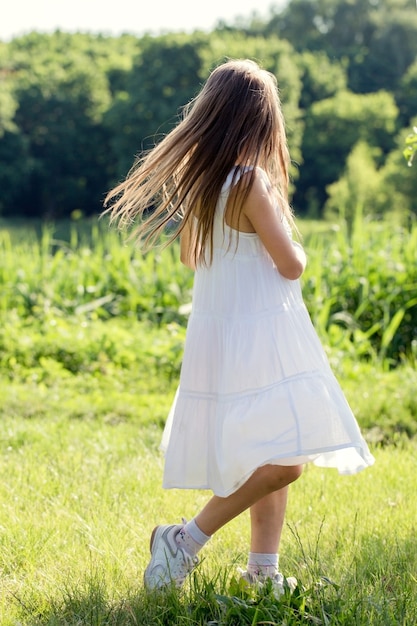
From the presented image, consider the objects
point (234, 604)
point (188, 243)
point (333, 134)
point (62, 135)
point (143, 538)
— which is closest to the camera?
point (234, 604)

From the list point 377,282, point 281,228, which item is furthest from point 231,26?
point 281,228

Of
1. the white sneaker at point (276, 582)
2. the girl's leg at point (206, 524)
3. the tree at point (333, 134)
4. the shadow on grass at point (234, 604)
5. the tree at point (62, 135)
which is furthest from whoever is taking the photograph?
the tree at point (333, 134)

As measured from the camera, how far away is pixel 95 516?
306cm

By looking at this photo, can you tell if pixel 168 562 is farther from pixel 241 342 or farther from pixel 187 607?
pixel 241 342

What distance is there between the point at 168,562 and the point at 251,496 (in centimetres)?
31

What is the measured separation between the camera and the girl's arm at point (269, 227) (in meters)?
2.41

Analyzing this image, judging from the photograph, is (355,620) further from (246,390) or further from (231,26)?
(231,26)

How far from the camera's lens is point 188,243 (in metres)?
2.63

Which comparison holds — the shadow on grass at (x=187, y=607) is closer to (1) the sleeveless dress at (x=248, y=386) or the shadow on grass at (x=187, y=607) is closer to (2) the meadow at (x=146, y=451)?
(2) the meadow at (x=146, y=451)

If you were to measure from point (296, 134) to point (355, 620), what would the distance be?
156 ft

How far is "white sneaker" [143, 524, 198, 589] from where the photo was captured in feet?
8.00

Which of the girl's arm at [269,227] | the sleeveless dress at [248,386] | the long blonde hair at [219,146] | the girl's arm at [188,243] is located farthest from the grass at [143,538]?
the long blonde hair at [219,146]

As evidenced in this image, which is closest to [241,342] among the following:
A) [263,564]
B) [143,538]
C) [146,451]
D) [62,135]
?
[263,564]

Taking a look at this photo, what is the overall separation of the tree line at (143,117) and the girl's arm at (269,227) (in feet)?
115
